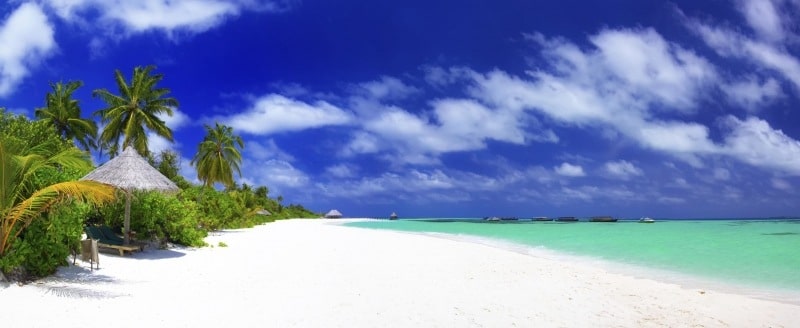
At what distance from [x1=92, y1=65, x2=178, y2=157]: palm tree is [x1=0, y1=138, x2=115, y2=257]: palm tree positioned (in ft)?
71.2

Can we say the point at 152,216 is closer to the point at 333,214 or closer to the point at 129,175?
the point at 129,175

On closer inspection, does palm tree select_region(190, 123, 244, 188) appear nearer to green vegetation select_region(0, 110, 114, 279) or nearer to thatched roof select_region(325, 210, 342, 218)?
green vegetation select_region(0, 110, 114, 279)

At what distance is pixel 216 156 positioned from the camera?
99.1 feet

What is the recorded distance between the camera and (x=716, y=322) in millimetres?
6387

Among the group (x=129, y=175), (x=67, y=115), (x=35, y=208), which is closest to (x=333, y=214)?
(x=67, y=115)

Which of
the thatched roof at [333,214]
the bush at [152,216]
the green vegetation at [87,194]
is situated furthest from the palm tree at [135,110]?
the thatched roof at [333,214]

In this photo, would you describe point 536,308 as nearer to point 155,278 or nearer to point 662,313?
point 662,313

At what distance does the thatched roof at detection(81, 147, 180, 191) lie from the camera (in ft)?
Answer: 35.6

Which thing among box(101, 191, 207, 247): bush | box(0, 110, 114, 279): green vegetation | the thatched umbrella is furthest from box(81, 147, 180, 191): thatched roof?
box(0, 110, 114, 279): green vegetation

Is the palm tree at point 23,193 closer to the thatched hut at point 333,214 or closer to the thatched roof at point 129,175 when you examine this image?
the thatched roof at point 129,175

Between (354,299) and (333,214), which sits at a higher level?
(333,214)

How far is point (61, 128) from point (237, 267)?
29542 mm

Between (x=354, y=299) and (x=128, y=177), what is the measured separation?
7020mm

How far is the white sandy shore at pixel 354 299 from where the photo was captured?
18.9ft
